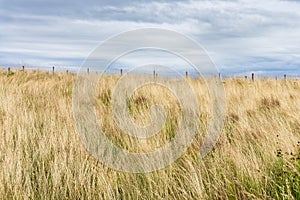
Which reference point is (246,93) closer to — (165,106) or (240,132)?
(165,106)

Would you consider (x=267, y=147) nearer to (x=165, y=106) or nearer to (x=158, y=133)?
(x=158, y=133)

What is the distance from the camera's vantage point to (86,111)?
684 centimetres

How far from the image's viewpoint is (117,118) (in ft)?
20.5

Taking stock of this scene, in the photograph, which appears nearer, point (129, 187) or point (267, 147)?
point (129, 187)

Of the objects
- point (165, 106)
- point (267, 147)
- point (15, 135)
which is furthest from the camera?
point (165, 106)

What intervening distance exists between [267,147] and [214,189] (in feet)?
4.74

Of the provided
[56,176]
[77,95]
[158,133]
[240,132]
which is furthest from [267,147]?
[77,95]

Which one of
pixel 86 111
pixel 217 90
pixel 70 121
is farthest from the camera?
pixel 217 90

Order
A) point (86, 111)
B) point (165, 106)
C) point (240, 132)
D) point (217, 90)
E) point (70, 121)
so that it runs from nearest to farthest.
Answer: point (240, 132) < point (70, 121) < point (86, 111) < point (165, 106) < point (217, 90)

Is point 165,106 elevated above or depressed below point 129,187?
above

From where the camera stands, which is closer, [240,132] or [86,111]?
[240,132]

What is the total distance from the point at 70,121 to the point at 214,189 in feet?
11.0

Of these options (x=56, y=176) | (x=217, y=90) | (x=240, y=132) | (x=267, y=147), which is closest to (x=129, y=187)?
(x=56, y=176)

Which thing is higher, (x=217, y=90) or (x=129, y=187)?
(x=217, y=90)
